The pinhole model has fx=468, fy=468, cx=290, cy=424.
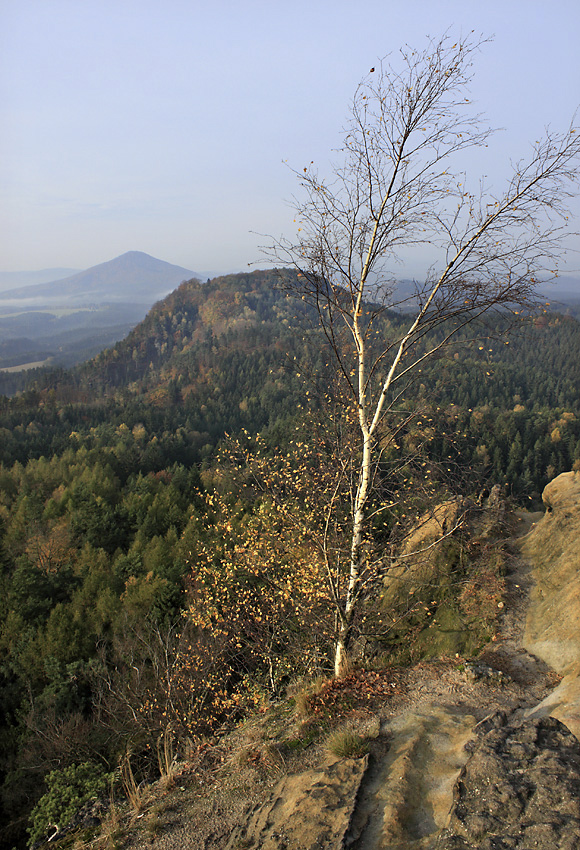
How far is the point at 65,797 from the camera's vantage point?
10.5 meters

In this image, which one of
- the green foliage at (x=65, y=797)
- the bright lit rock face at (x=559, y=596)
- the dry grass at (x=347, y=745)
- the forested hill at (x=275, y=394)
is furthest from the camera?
the green foliage at (x=65, y=797)

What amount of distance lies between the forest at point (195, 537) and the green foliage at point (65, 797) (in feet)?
0.57

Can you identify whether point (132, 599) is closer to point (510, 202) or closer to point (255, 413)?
point (510, 202)

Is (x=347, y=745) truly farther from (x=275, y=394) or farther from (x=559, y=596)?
(x=275, y=394)

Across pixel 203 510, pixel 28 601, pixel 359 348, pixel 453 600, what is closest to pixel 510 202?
pixel 359 348

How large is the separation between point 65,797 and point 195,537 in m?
20.2

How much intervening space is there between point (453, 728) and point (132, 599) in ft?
72.8

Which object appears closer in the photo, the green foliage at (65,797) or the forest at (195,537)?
the forest at (195,537)

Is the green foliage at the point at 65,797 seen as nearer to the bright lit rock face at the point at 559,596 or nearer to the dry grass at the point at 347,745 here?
the dry grass at the point at 347,745

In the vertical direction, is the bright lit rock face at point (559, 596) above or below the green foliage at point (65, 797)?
above

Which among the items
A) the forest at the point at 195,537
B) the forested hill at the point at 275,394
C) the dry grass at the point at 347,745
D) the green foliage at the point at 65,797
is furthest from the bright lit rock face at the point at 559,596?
the green foliage at the point at 65,797

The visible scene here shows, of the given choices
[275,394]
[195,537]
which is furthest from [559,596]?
[275,394]

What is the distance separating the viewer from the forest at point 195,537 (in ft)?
28.8

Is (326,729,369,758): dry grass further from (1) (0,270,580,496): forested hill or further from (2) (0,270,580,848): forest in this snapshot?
(1) (0,270,580,496): forested hill
